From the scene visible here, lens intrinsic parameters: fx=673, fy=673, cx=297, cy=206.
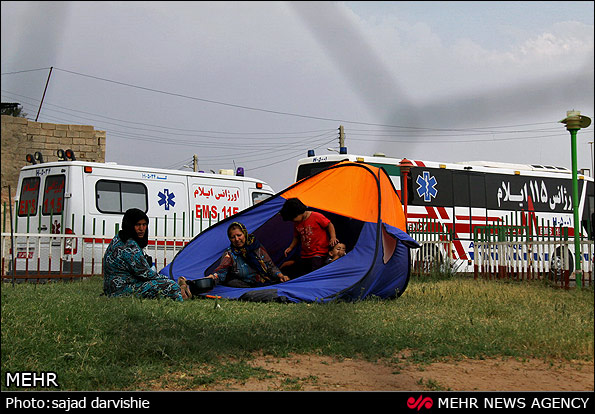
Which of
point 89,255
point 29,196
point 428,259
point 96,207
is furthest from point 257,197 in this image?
point 29,196

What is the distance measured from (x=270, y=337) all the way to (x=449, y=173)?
42.0 ft

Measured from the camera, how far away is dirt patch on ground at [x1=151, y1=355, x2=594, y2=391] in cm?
383

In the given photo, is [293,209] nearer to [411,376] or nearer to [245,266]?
[245,266]

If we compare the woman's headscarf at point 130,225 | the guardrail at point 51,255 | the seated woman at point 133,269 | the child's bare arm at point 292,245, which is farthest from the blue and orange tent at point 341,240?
the guardrail at point 51,255

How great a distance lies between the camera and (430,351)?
4.74 metres

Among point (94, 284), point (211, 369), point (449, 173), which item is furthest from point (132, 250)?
point (449, 173)

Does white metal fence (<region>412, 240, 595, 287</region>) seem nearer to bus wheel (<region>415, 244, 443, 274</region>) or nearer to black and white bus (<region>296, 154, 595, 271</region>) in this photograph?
bus wheel (<region>415, 244, 443, 274</region>)

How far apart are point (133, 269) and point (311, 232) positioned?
2.28m

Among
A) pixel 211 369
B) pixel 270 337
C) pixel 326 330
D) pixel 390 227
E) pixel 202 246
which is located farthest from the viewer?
pixel 202 246

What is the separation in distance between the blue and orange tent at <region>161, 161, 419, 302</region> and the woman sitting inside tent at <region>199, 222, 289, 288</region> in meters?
0.20
